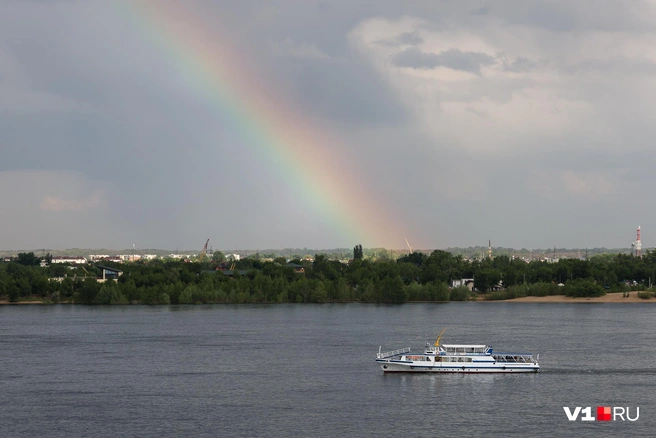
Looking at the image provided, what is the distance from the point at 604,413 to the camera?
61.1 metres

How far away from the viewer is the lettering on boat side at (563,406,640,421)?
59.5 metres

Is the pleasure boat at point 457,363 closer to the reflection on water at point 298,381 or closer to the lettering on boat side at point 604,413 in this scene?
the reflection on water at point 298,381

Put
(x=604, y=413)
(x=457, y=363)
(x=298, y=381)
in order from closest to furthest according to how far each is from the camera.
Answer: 1. (x=604, y=413)
2. (x=298, y=381)
3. (x=457, y=363)

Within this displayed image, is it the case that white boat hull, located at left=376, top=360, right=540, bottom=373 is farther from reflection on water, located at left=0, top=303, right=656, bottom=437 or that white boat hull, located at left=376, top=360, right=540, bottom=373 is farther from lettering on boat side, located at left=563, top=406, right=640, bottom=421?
lettering on boat side, located at left=563, top=406, right=640, bottom=421

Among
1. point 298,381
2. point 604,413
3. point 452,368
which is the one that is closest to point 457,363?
point 452,368

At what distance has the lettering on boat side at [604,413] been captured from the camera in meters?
59.5

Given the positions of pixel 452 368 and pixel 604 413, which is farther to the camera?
pixel 452 368

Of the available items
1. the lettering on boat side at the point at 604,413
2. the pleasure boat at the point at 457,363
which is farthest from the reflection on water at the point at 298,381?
the pleasure boat at the point at 457,363

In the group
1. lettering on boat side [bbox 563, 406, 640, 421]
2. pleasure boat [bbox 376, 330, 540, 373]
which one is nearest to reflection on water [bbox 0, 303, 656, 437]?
lettering on boat side [bbox 563, 406, 640, 421]

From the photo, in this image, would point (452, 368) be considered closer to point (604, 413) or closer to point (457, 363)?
point (457, 363)

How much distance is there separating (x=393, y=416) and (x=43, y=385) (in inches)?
1206

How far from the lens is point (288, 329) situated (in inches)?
4847

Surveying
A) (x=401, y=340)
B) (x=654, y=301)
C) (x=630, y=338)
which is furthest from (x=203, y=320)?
(x=654, y=301)

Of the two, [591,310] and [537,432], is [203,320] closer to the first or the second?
[591,310]
